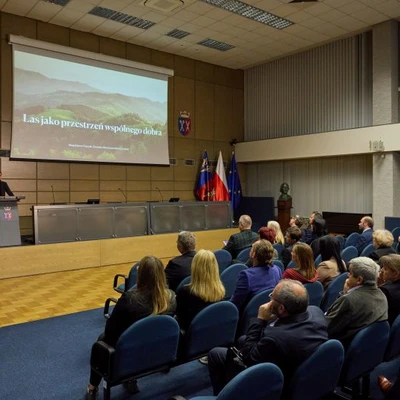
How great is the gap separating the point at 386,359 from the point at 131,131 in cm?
811

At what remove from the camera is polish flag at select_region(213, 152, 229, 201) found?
11414 mm

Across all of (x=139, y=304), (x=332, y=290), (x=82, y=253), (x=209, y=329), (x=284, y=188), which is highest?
(x=284, y=188)

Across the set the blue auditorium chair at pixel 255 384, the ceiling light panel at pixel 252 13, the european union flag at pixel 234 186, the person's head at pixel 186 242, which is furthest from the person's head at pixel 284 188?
the blue auditorium chair at pixel 255 384

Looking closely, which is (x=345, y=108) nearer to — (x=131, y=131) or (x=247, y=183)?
(x=247, y=183)

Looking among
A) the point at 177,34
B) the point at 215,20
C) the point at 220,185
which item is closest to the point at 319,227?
the point at 215,20

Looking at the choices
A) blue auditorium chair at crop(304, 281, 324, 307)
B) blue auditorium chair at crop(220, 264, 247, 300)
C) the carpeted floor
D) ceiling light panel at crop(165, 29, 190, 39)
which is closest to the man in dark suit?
the carpeted floor

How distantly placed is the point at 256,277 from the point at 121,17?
7360mm

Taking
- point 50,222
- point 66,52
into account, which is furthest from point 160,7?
point 50,222

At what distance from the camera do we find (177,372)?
3211 millimetres

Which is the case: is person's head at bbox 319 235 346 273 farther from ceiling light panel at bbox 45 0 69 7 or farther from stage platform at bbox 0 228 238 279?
ceiling light panel at bbox 45 0 69 7

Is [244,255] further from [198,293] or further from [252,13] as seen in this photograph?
[252,13]

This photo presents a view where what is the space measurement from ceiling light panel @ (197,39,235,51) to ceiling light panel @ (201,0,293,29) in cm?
157

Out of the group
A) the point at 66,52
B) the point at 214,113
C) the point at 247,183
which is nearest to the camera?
the point at 66,52

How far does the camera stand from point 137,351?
2.44m
